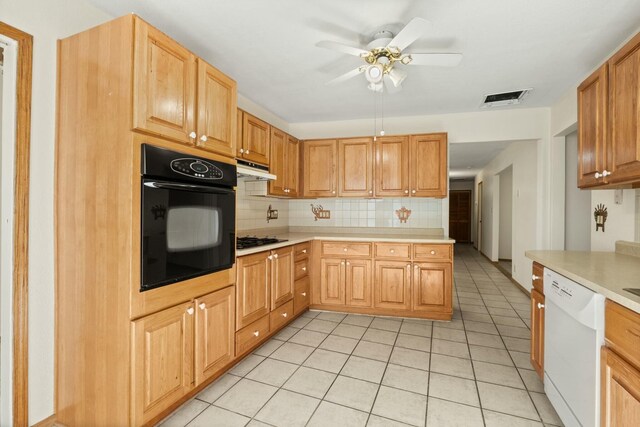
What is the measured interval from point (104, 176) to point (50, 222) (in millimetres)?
467

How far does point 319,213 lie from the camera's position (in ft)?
13.9

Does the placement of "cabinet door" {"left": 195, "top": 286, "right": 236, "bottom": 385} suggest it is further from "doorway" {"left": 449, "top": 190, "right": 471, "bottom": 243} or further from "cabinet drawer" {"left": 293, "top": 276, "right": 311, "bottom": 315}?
"doorway" {"left": 449, "top": 190, "right": 471, "bottom": 243}

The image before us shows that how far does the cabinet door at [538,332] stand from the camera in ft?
6.27

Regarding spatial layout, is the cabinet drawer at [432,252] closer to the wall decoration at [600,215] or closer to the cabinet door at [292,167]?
the wall decoration at [600,215]

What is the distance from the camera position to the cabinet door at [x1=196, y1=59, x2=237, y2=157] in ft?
5.92

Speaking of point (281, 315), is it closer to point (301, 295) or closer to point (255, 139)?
point (301, 295)

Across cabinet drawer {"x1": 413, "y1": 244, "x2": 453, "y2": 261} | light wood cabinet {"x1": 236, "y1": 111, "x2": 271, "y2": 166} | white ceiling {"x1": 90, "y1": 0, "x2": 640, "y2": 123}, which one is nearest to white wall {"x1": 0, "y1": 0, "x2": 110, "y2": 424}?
white ceiling {"x1": 90, "y1": 0, "x2": 640, "y2": 123}

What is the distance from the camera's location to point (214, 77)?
1.91m

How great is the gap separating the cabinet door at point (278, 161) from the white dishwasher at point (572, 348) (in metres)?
2.46

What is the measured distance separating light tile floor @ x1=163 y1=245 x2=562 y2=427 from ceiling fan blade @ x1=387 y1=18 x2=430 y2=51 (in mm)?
2152

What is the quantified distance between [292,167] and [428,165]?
1615mm

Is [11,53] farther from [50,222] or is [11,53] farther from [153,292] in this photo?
[153,292]

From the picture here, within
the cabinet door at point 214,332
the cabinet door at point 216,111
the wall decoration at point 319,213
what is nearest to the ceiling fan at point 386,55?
the cabinet door at point 216,111

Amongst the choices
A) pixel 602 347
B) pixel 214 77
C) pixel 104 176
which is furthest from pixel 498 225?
pixel 104 176
